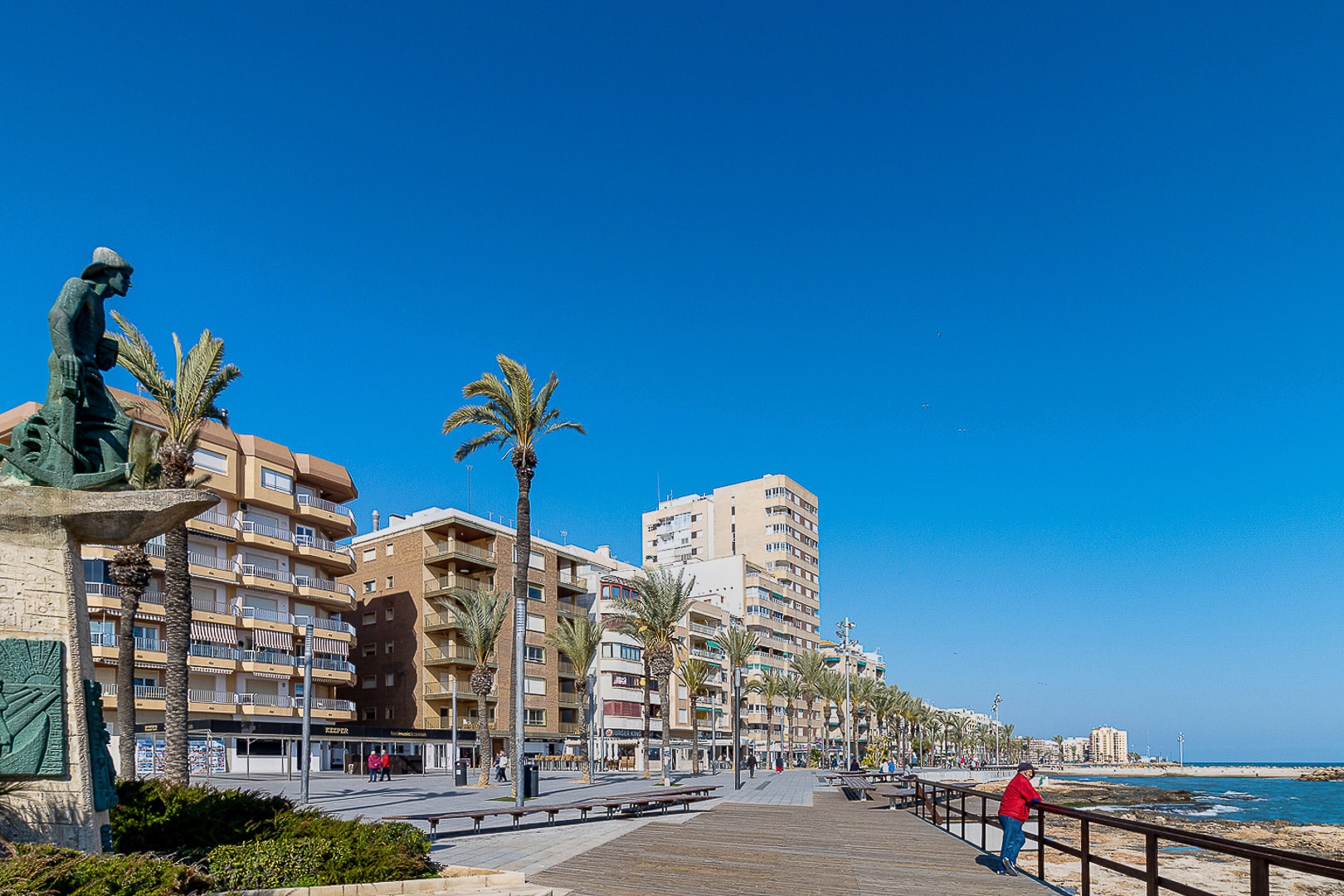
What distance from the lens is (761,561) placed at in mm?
118750

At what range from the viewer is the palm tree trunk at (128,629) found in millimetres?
27172

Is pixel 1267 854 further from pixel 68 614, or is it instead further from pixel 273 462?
pixel 273 462

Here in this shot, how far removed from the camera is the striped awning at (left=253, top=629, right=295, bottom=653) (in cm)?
5259

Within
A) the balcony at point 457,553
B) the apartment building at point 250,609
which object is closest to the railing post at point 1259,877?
the apartment building at point 250,609

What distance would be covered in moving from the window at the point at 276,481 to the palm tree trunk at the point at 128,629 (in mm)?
26063

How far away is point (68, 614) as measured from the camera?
9.70 metres

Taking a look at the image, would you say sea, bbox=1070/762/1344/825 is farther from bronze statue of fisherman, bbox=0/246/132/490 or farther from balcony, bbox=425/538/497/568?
bronze statue of fisherman, bbox=0/246/132/490

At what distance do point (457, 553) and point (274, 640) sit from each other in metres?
13.9

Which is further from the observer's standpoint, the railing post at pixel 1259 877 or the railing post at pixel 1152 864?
the railing post at pixel 1152 864

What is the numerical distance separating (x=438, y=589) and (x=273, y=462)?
1427cm

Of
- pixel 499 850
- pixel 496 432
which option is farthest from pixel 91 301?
pixel 496 432

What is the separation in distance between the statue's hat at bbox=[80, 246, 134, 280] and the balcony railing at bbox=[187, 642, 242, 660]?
4250 cm

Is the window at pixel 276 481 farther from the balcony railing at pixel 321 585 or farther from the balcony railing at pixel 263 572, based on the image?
the balcony railing at pixel 321 585

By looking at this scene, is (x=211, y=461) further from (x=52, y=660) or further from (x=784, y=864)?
(x=52, y=660)
